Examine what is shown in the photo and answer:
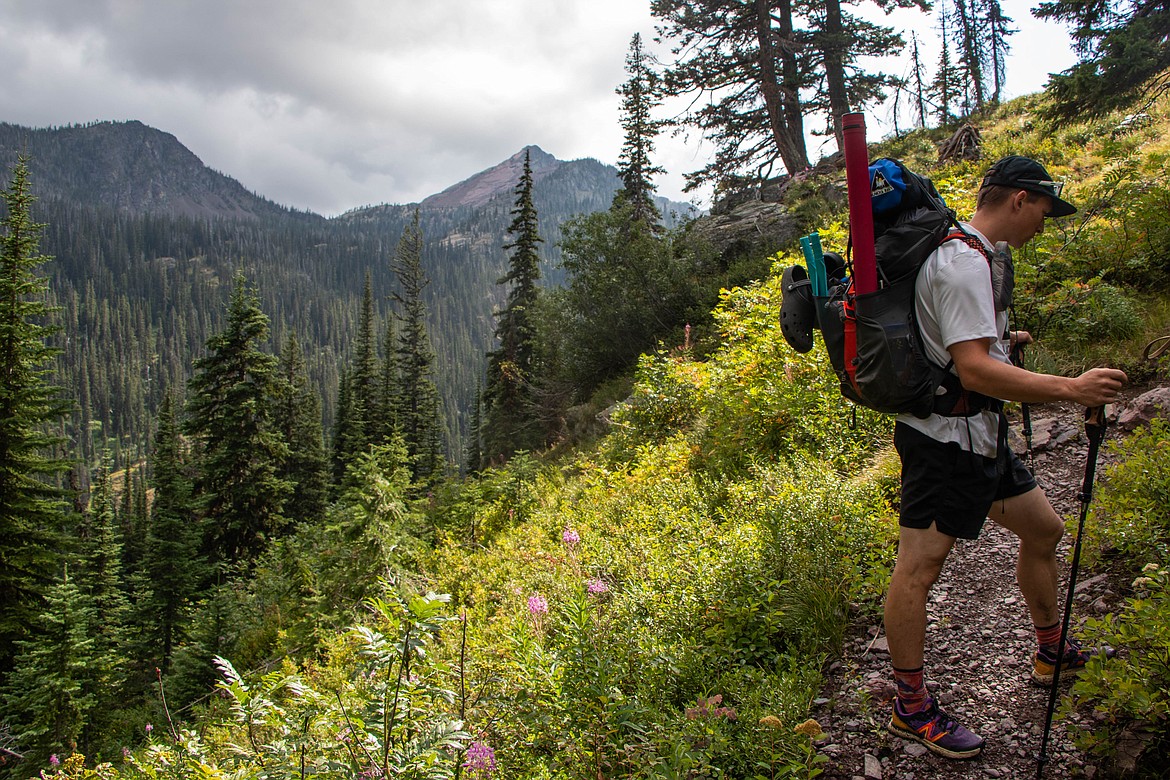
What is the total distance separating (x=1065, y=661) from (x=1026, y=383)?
1.47 m

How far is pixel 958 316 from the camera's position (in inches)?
85.4

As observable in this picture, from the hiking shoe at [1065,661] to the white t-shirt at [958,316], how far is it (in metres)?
1.10

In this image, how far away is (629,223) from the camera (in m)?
17.5

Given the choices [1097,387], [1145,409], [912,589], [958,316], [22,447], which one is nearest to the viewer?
[1097,387]

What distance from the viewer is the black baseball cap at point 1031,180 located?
2.35 meters

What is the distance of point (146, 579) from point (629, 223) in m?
25.7

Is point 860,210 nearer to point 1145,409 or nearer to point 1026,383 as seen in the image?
point 1026,383

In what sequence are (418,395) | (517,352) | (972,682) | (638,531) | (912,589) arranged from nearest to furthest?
(912,589) < (972,682) < (638,531) < (517,352) < (418,395)

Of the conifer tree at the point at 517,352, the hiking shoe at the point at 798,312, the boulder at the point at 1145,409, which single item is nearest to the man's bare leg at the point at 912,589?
the hiking shoe at the point at 798,312

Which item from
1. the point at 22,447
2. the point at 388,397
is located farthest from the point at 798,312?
the point at 388,397

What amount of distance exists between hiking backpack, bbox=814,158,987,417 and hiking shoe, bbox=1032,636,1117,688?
1.29 metres

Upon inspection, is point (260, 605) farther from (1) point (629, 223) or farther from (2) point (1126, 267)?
(2) point (1126, 267)

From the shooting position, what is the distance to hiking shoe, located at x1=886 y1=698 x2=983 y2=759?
2.43 m

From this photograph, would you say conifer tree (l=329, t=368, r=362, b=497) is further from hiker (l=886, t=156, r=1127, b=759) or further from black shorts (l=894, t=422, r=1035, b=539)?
black shorts (l=894, t=422, r=1035, b=539)
